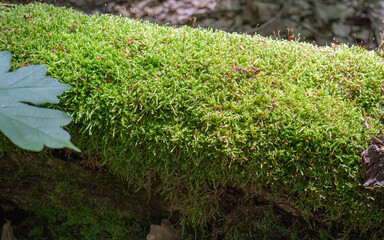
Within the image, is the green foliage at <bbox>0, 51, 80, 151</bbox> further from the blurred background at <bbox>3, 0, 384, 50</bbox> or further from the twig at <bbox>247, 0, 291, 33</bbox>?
the twig at <bbox>247, 0, 291, 33</bbox>

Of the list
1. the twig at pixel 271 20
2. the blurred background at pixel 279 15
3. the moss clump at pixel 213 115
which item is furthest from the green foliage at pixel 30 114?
the twig at pixel 271 20

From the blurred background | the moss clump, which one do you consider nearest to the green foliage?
the moss clump

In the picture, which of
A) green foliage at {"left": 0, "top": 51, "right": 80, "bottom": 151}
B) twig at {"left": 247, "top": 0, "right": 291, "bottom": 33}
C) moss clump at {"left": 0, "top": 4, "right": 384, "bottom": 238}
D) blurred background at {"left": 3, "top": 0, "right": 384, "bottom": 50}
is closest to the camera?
green foliage at {"left": 0, "top": 51, "right": 80, "bottom": 151}

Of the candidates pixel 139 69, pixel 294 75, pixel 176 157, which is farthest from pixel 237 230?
pixel 139 69

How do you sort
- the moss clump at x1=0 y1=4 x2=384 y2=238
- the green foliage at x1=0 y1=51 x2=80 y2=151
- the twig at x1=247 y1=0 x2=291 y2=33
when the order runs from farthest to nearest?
1. the twig at x1=247 y1=0 x2=291 y2=33
2. the moss clump at x1=0 y1=4 x2=384 y2=238
3. the green foliage at x1=0 y1=51 x2=80 y2=151

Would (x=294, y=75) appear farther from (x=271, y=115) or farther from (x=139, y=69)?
(x=139, y=69)

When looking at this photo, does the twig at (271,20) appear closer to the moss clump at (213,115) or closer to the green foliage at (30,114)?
the moss clump at (213,115)
